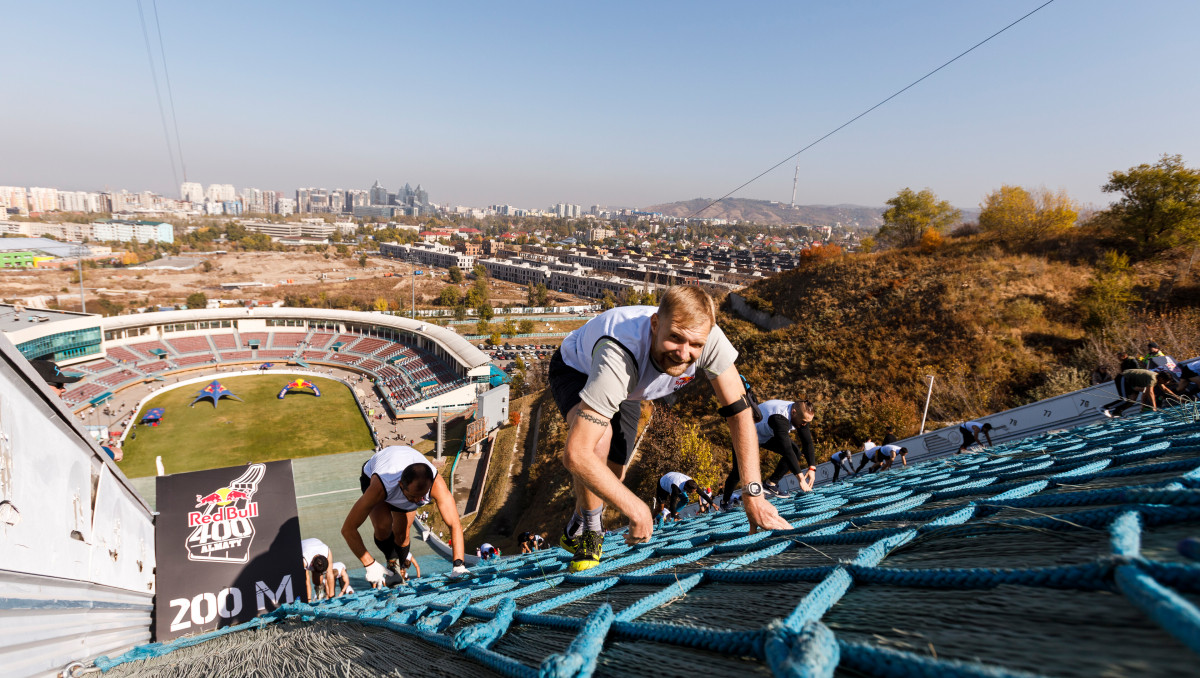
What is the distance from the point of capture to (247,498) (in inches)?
154

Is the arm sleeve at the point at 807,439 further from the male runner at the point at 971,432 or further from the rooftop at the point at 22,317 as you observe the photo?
the rooftop at the point at 22,317

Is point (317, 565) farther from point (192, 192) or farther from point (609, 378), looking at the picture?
point (192, 192)

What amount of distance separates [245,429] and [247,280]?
50878 millimetres

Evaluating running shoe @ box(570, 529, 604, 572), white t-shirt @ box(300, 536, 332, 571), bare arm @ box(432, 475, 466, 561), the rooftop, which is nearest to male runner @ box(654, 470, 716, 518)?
bare arm @ box(432, 475, 466, 561)

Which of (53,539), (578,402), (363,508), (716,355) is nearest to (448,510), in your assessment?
(363,508)

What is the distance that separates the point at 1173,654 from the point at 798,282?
2467cm

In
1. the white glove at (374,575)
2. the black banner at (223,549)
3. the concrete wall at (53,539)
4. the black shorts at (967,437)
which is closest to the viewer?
the concrete wall at (53,539)

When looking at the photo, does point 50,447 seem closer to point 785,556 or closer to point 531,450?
point 785,556

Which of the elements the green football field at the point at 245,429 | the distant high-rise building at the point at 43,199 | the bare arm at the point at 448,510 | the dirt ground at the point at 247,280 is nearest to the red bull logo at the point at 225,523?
the bare arm at the point at 448,510

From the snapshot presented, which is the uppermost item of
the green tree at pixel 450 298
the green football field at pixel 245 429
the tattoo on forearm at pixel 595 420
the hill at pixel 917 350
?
the tattoo on forearm at pixel 595 420

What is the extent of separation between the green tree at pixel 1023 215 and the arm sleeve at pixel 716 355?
23981 millimetres

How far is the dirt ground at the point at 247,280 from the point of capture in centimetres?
5209

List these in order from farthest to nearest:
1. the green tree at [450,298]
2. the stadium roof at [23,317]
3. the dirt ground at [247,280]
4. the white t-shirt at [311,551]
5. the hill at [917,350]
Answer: the green tree at [450,298], the dirt ground at [247,280], the stadium roof at [23,317], the hill at [917,350], the white t-shirt at [311,551]

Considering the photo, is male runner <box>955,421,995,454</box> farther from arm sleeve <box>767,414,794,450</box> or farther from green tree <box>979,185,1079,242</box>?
green tree <box>979,185,1079,242</box>
